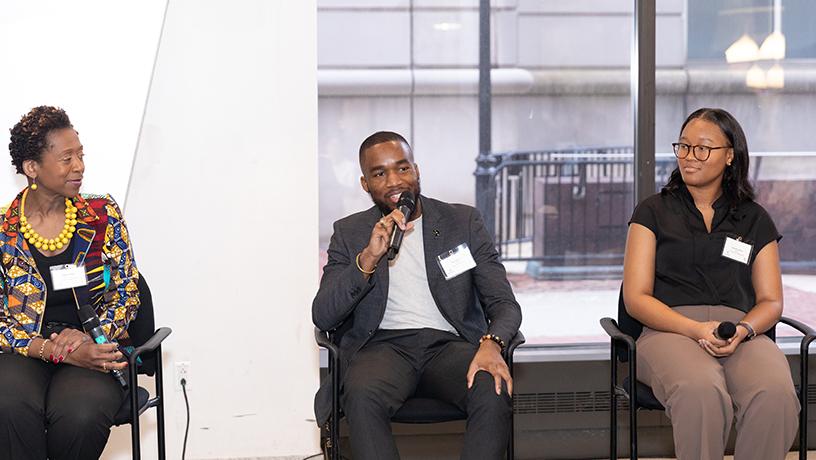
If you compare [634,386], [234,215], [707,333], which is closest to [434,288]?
[634,386]

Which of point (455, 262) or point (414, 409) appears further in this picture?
point (455, 262)

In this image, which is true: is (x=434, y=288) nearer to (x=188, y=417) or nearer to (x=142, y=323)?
(x=142, y=323)

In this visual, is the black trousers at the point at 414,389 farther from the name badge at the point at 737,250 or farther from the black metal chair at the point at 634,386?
the name badge at the point at 737,250

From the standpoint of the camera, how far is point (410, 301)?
10.4 ft

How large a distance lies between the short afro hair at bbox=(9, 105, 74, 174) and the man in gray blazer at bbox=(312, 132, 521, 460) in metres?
0.95

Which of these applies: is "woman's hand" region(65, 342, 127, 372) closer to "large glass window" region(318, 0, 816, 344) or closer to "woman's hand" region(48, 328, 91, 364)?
"woman's hand" region(48, 328, 91, 364)

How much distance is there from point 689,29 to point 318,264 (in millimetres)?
1832

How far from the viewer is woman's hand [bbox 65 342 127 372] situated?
9.19ft

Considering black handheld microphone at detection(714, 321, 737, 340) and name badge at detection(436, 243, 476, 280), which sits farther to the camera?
name badge at detection(436, 243, 476, 280)

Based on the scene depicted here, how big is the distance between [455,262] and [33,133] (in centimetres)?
137

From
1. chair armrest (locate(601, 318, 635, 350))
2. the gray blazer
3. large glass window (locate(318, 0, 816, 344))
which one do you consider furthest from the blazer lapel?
large glass window (locate(318, 0, 816, 344))

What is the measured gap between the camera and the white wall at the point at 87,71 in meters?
3.39

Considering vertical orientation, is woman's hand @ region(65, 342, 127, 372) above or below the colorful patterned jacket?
below

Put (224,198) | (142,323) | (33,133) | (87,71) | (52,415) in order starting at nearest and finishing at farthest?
1. (52,415)
2. (33,133)
3. (142,323)
4. (87,71)
5. (224,198)
